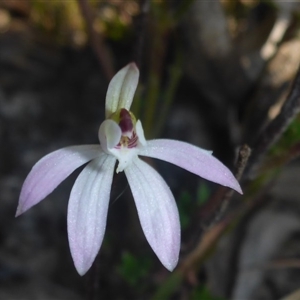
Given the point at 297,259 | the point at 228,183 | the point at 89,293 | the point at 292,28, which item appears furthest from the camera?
the point at 292,28

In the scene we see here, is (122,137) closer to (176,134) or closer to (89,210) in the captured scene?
(89,210)

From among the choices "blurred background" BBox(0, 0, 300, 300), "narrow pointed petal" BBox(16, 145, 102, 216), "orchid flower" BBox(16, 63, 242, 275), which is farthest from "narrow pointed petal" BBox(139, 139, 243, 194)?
"blurred background" BBox(0, 0, 300, 300)

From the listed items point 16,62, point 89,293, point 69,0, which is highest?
point 69,0

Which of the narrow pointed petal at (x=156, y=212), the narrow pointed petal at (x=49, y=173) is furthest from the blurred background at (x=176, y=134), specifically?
the narrow pointed petal at (x=49, y=173)

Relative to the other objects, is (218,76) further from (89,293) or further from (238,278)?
(89,293)

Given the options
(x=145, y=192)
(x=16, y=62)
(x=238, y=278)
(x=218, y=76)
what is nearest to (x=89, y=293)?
(x=145, y=192)

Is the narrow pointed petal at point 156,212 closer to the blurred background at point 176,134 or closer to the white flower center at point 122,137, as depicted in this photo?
the white flower center at point 122,137
